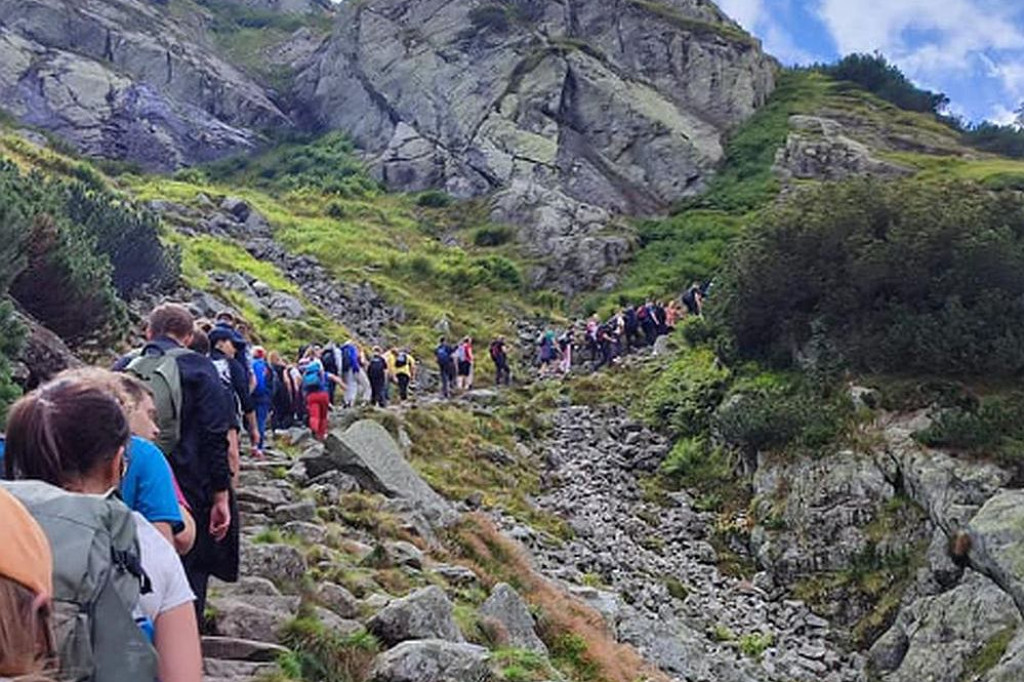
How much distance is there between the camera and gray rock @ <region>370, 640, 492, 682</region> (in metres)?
7.40

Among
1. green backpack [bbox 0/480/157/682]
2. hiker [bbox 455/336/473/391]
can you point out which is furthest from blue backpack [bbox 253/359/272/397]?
green backpack [bbox 0/480/157/682]

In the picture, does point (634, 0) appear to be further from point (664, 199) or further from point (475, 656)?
point (475, 656)

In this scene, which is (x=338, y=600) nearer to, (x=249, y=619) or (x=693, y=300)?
(x=249, y=619)

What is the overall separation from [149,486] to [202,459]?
1.87 m

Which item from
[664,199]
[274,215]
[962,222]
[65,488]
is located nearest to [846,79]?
[664,199]

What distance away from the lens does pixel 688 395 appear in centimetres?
2564

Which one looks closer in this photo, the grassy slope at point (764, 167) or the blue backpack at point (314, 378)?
the blue backpack at point (314, 378)

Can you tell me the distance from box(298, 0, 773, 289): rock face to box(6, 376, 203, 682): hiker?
44.8 metres

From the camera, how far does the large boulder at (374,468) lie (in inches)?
582

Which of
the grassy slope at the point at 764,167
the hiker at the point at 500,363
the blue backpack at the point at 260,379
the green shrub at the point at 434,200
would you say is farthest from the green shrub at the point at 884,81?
the blue backpack at the point at 260,379

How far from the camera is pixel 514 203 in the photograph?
53.3 metres

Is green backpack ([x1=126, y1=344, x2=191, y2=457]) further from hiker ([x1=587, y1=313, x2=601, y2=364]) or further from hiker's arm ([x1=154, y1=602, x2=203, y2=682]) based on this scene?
hiker ([x1=587, y1=313, x2=601, y2=364])

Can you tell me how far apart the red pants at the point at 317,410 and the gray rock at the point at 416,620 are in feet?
27.2

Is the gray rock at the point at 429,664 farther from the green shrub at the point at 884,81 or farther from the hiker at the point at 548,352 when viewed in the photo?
the green shrub at the point at 884,81
